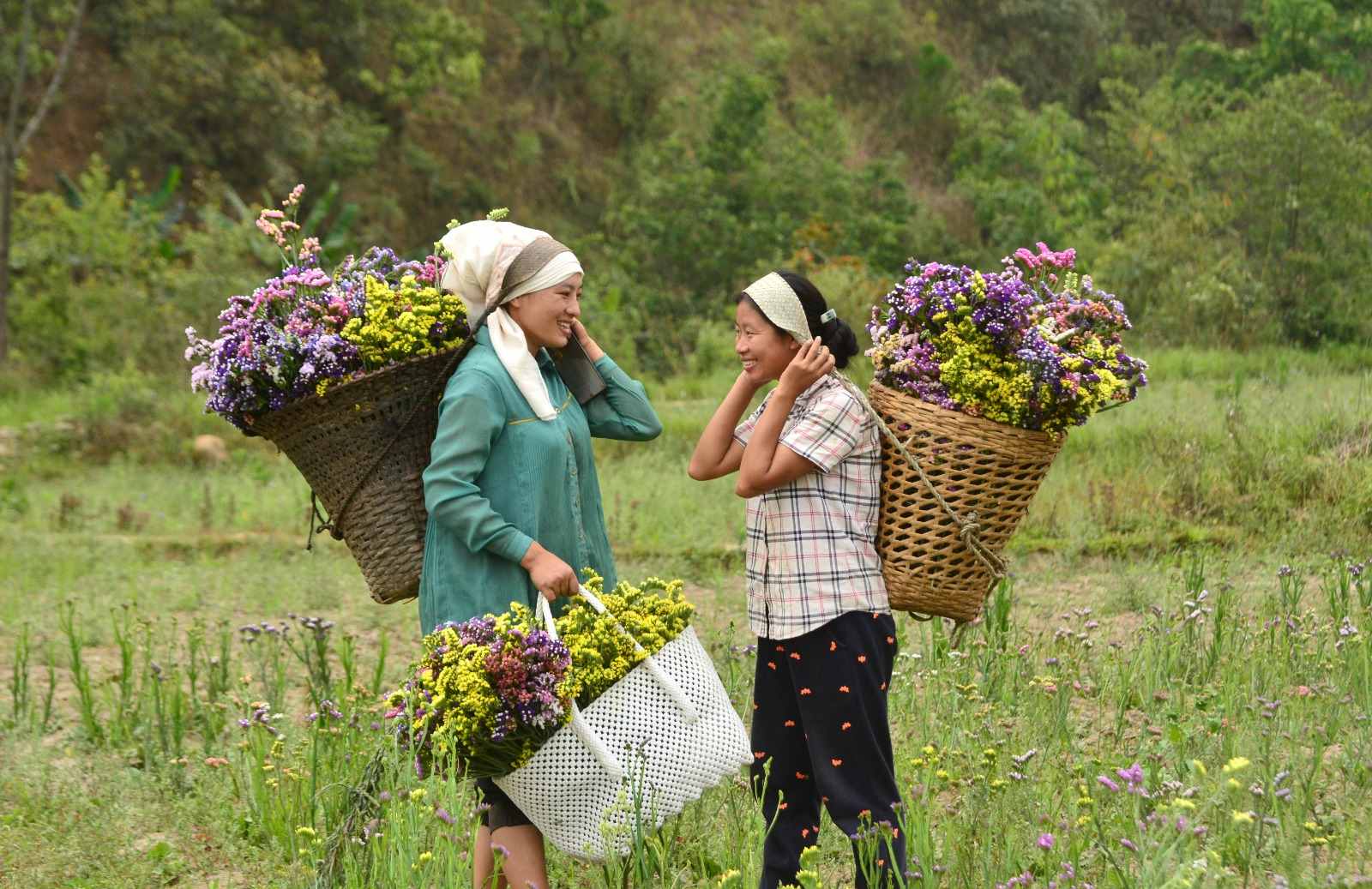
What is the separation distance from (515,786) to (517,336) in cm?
95

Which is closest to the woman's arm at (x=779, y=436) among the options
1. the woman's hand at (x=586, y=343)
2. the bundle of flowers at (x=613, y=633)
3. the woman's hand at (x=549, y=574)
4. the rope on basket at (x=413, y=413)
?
the bundle of flowers at (x=613, y=633)

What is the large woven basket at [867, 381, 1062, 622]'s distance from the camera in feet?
9.69

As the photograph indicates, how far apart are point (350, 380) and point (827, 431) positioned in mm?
1003

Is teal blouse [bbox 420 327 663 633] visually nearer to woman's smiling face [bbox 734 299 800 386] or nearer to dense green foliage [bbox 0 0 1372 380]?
woman's smiling face [bbox 734 299 800 386]

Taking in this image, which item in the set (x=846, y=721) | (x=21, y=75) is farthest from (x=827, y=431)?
(x=21, y=75)

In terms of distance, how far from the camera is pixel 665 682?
9.53 ft

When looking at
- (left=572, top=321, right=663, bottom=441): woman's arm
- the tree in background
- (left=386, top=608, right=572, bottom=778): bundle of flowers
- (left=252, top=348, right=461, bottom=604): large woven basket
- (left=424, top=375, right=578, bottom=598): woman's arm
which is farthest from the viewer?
the tree in background

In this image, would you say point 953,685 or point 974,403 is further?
point 953,685

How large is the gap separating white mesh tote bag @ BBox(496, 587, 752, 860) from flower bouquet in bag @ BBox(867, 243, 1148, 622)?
0.51 metres

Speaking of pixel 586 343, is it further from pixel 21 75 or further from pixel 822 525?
pixel 21 75

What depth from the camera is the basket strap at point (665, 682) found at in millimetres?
2904

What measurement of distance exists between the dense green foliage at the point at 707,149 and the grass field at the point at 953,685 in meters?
4.40

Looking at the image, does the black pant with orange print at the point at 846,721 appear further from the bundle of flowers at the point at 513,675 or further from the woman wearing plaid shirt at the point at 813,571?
the bundle of flowers at the point at 513,675

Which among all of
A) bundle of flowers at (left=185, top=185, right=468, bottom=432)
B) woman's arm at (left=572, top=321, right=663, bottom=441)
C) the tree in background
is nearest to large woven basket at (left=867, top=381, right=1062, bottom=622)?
woman's arm at (left=572, top=321, right=663, bottom=441)
